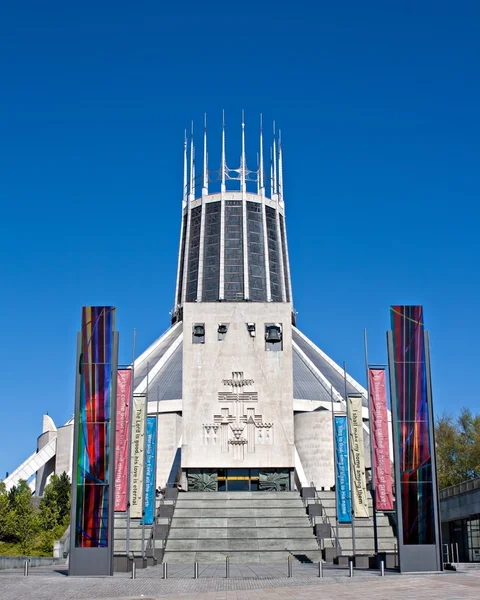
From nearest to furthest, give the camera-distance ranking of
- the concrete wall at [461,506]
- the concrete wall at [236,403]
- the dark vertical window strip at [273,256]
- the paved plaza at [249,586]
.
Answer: the paved plaza at [249,586] < the concrete wall at [461,506] < the concrete wall at [236,403] < the dark vertical window strip at [273,256]

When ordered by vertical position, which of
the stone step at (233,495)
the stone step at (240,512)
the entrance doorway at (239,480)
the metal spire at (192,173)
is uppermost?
the metal spire at (192,173)

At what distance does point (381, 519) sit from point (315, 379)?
27063 mm

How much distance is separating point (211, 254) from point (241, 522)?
45.5m

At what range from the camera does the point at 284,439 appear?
1790 inches

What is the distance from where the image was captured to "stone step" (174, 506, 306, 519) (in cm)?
4025

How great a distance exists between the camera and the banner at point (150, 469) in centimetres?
3609

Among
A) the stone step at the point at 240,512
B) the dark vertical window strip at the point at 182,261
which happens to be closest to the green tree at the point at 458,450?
the stone step at the point at 240,512

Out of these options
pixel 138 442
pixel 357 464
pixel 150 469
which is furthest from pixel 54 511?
pixel 357 464

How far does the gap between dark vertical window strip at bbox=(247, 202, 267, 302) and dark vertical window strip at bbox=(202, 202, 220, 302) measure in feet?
10.3

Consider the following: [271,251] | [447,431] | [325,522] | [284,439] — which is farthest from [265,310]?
[271,251]

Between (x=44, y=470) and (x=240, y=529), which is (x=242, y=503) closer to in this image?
(x=240, y=529)

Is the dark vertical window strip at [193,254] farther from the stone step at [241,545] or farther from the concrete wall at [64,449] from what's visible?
the stone step at [241,545]

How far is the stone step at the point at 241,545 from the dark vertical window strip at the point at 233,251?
4337 centimetres

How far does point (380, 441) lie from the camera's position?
2891 centimetres
